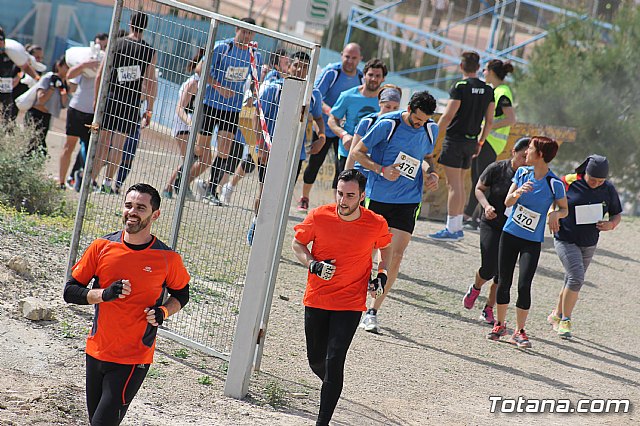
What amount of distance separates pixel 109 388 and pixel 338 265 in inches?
71.9

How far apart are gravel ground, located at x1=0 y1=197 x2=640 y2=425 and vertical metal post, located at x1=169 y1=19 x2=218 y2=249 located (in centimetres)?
97

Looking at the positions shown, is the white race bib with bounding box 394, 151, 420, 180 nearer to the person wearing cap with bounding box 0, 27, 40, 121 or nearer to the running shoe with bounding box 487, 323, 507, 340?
the running shoe with bounding box 487, 323, 507, 340

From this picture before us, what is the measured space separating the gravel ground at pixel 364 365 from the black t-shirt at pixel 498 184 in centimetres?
112

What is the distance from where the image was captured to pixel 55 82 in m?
14.0

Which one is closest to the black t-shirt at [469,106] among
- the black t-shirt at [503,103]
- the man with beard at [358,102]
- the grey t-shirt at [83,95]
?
the black t-shirt at [503,103]

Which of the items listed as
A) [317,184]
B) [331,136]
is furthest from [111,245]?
[317,184]

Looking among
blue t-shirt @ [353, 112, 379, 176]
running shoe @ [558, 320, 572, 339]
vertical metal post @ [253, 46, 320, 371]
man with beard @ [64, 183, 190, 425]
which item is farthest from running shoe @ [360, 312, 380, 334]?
man with beard @ [64, 183, 190, 425]

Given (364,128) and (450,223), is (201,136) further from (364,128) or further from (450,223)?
(450,223)

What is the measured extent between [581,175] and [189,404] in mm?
4827

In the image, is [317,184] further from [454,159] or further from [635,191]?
[635,191]

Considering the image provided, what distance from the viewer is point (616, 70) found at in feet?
76.5

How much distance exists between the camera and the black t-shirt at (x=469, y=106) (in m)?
11.9

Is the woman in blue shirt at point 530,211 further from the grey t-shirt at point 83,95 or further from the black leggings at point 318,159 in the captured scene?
the grey t-shirt at point 83,95

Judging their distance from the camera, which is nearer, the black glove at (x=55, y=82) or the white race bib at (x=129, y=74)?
the white race bib at (x=129, y=74)
